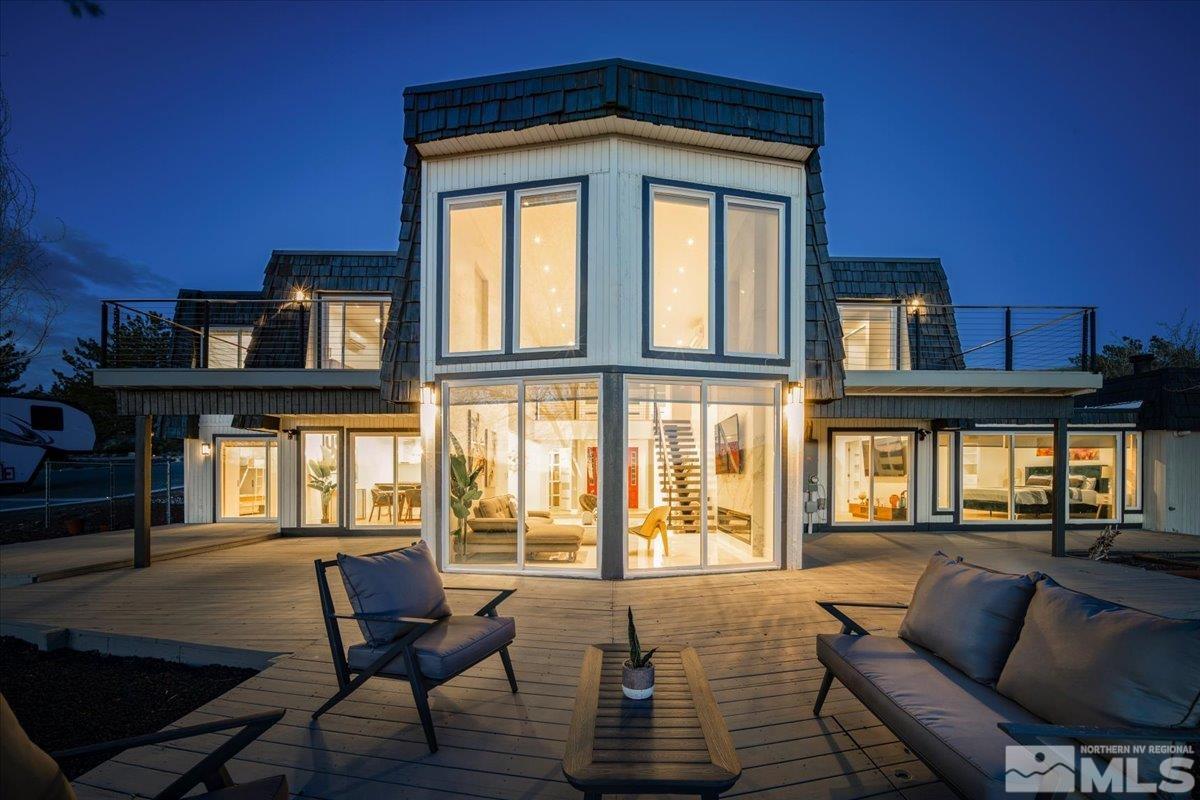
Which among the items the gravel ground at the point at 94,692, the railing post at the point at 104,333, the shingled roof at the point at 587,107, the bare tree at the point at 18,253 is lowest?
the gravel ground at the point at 94,692

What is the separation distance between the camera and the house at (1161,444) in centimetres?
1167

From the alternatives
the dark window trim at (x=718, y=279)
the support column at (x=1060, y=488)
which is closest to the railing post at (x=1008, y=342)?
the support column at (x=1060, y=488)

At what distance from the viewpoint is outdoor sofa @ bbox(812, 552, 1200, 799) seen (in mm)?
1893

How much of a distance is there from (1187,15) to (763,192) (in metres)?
53.8

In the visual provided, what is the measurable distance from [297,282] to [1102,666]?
12805 mm

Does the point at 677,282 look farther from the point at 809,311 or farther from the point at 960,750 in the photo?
the point at 960,750

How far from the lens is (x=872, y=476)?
11789mm

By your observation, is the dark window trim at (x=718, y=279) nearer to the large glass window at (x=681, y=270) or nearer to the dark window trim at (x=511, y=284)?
the large glass window at (x=681, y=270)

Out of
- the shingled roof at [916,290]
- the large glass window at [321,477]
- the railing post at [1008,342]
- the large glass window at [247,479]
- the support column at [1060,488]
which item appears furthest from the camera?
the large glass window at [247,479]

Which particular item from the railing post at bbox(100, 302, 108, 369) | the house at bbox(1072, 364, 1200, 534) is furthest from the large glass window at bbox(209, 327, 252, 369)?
the house at bbox(1072, 364, 1200, 534)

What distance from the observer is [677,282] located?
7.27 m

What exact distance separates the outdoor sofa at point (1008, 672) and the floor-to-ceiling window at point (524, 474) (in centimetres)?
421

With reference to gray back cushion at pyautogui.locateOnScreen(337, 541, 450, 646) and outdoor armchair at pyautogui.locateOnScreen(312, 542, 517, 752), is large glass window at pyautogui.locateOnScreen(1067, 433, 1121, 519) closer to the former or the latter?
outdoor armchair at pyautogui.locateOnScreen(312, 542, 517, 752)

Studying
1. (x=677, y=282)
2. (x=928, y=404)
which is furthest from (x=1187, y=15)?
(x=677, y=282)
